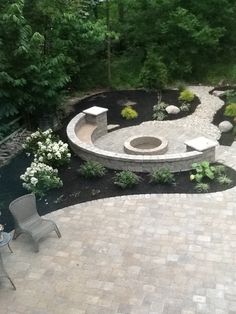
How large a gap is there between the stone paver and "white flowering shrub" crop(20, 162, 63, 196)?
3.08 feet

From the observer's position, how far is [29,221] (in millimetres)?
7832

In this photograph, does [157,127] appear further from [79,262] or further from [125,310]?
[125,310]

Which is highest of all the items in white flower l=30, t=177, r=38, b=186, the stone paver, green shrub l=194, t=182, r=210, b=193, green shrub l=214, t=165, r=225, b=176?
white flower l=30, t=177, r=38, b=186

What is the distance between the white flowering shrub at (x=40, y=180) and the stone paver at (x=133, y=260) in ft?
3.08

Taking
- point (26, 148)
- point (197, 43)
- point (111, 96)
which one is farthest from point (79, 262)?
point (197, 43)

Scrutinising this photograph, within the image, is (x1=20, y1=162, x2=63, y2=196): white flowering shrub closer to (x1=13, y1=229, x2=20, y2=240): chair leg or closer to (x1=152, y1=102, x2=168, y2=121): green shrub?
(x1=13, y1=229, x2=20, y2=240): chair leg

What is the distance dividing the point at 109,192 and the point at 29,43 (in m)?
4.75

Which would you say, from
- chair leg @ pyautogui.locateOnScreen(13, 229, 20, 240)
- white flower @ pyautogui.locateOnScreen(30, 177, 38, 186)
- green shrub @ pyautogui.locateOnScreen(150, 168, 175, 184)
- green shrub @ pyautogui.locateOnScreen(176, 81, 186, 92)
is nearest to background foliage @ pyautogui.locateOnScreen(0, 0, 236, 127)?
green shrub @ pyautogui.locateOnScreen(176, 81, 186, 92)

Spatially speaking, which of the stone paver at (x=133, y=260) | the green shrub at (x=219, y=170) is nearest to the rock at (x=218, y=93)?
the green shrub at (x=219, y=170)

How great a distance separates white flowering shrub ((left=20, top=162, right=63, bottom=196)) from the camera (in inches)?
370

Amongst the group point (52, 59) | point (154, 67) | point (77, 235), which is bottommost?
point (77, 235)

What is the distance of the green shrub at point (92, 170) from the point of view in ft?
32.4

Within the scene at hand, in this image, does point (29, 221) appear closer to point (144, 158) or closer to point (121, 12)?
point (144, 158)

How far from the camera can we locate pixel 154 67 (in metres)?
15.0
